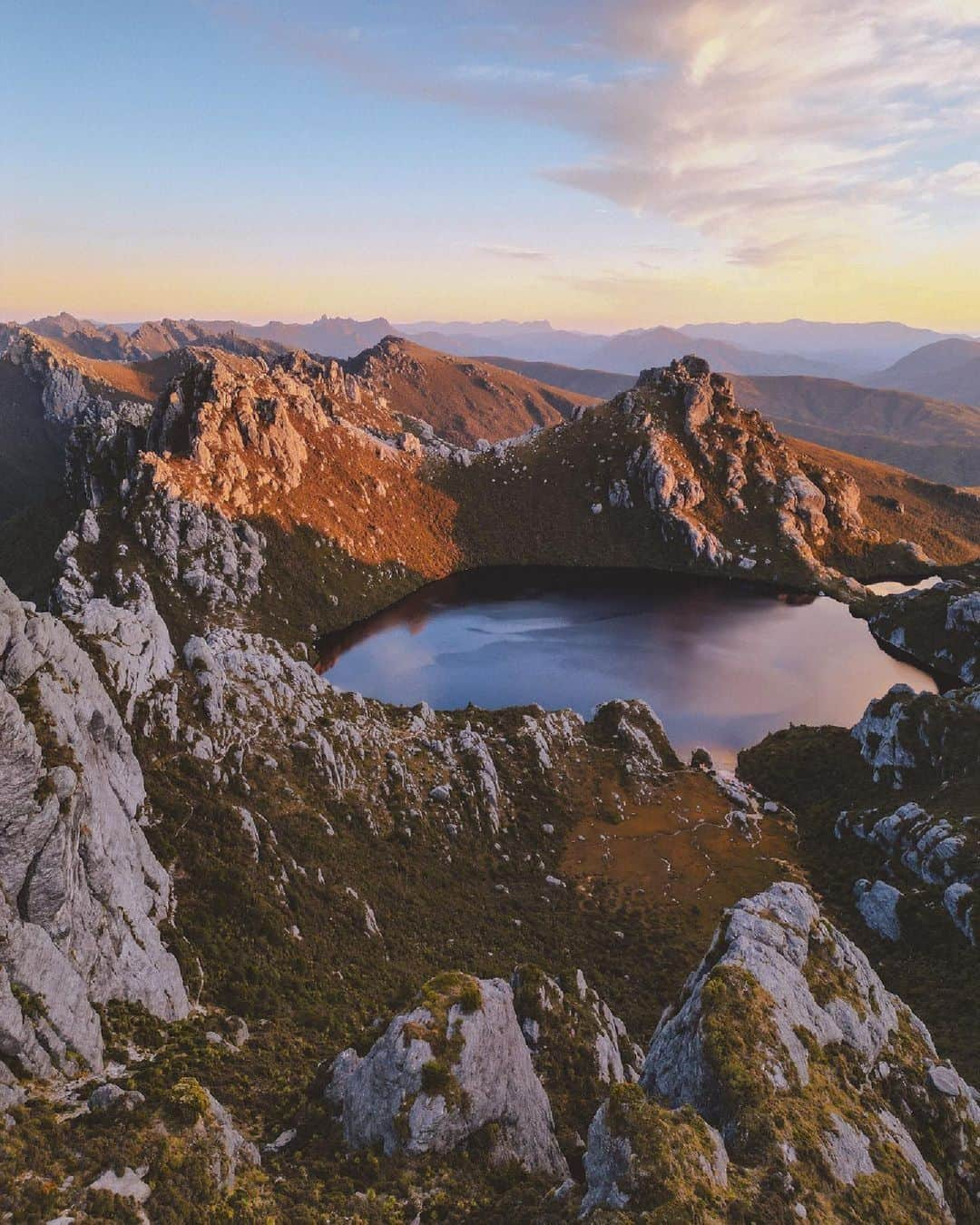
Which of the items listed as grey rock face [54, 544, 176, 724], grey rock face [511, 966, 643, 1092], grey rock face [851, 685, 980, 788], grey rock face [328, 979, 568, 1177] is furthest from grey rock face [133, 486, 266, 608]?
grey rock face [328, 979, 568, 1177]

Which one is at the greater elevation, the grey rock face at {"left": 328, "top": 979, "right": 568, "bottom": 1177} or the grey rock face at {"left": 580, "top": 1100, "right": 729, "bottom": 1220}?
the grey rock face at {"left": 580, "top": 1100, "right": 729, "bottom": 1220}

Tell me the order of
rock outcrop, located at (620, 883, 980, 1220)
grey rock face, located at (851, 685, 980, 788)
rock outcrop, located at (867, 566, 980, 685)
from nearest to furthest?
rock outcrop, located at (620, 883, 980, 1220) < grey rock face, located at (851, 685, 980, 788) < rock outcrop, located at (867, 566, 980, 685)

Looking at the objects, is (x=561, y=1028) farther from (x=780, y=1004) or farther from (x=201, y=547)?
(x=201, y=547)

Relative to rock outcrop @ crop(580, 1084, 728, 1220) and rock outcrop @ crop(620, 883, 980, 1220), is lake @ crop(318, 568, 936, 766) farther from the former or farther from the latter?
rock outcrop @ crop(580, 1084, 728, 1220)

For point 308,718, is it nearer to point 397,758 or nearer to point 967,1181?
point 397,758

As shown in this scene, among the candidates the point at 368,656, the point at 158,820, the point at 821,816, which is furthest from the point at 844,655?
the point at 158,820

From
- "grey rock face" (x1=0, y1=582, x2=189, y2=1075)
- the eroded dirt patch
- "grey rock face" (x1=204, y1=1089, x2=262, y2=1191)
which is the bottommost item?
the eroded dirt patch

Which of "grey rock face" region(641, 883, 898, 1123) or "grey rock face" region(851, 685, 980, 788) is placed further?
"grey rock face" region(851, 685, 980, 788)
